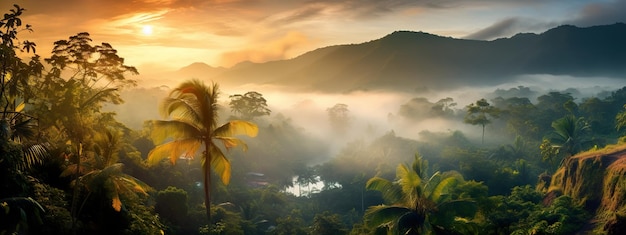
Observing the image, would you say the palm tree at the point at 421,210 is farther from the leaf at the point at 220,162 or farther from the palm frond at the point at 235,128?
the leaf at the point at 220,162

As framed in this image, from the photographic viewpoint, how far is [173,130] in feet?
62.5

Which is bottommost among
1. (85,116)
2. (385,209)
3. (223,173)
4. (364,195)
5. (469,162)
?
(364,195)

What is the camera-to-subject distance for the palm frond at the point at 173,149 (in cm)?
1884

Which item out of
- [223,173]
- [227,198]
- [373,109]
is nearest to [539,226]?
[223,173]

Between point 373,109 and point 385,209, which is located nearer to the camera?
point 385,209

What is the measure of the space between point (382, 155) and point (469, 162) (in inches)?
554

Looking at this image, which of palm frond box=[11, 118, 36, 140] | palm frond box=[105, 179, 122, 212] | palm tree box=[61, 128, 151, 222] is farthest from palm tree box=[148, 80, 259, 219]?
palm frond box=[11, 118, 36, 140]

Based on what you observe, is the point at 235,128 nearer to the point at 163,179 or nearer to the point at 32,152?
the point at 32,152

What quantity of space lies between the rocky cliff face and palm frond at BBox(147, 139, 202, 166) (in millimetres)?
17687

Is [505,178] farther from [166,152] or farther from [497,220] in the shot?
[166,152]

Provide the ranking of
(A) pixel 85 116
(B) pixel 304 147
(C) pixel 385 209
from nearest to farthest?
(A) pixel 85 116
(C) pixel 385 209
(B) pixel 304 147

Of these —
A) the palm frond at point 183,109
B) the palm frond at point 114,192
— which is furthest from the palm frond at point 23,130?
the palm frond at point 183,109

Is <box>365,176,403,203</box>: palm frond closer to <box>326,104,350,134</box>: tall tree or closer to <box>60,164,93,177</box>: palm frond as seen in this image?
<box>60,164,93,177</box>: palm frond

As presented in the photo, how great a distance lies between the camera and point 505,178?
4697 cm
